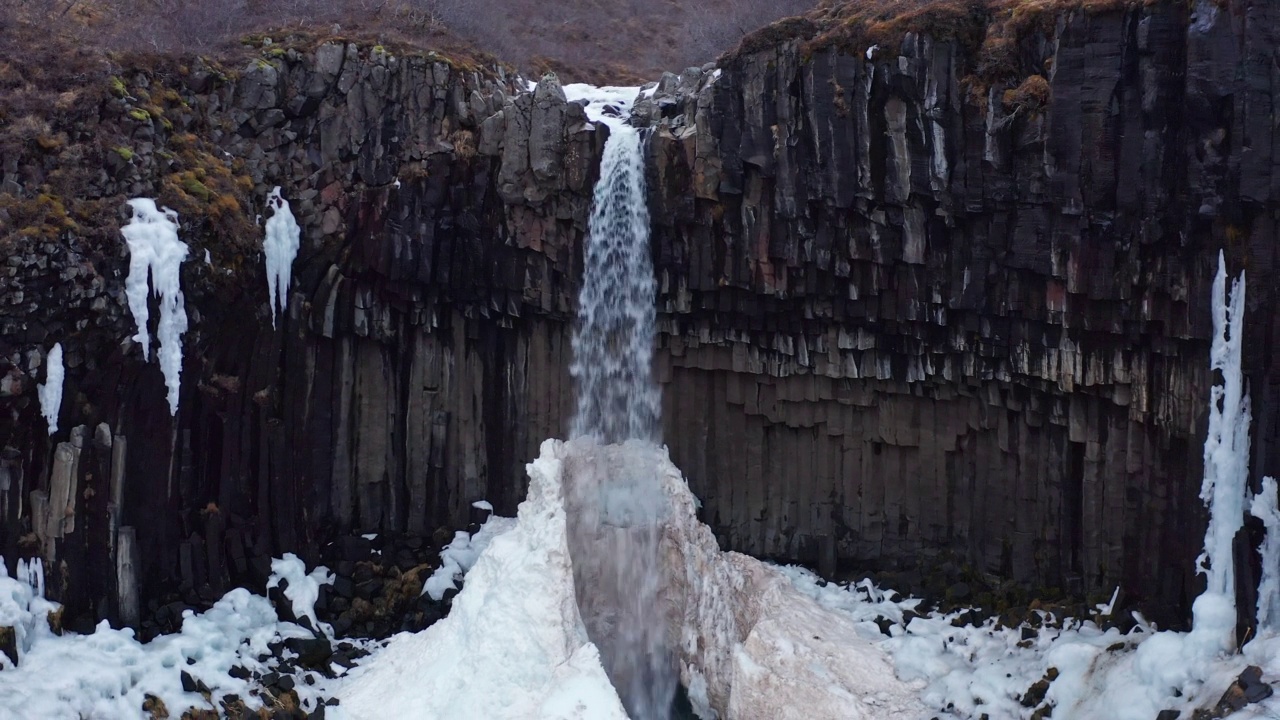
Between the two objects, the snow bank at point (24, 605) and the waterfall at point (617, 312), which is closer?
the snow bank at point (24, 605)

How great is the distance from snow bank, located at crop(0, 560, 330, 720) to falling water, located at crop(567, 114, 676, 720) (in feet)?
15.0

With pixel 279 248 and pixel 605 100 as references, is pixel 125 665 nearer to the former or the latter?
pixel 279 248

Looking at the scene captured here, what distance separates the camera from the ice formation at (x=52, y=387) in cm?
1430

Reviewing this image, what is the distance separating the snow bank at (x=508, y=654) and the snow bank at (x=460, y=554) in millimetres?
1434

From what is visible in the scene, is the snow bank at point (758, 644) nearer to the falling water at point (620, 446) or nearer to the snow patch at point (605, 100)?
the falling water at point (620, 446)

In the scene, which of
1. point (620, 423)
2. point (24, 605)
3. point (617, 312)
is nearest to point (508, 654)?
point (620, 423)

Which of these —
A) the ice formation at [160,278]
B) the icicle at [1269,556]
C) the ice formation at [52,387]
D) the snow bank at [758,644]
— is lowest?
the snow bank at [758,644]

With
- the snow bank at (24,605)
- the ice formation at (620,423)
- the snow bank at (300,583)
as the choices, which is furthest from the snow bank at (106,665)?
the ice formation at (620,423)

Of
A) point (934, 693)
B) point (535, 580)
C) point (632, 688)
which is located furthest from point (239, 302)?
point (934, 693)

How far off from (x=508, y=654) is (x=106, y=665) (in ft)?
16.9

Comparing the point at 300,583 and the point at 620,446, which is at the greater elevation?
the point at 620,446

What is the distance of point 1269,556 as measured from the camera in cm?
1308

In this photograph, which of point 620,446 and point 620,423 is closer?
point 620,446

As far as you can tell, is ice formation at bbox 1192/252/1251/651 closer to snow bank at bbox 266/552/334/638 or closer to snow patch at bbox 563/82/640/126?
snow patch at bbox 563/82/640/126
